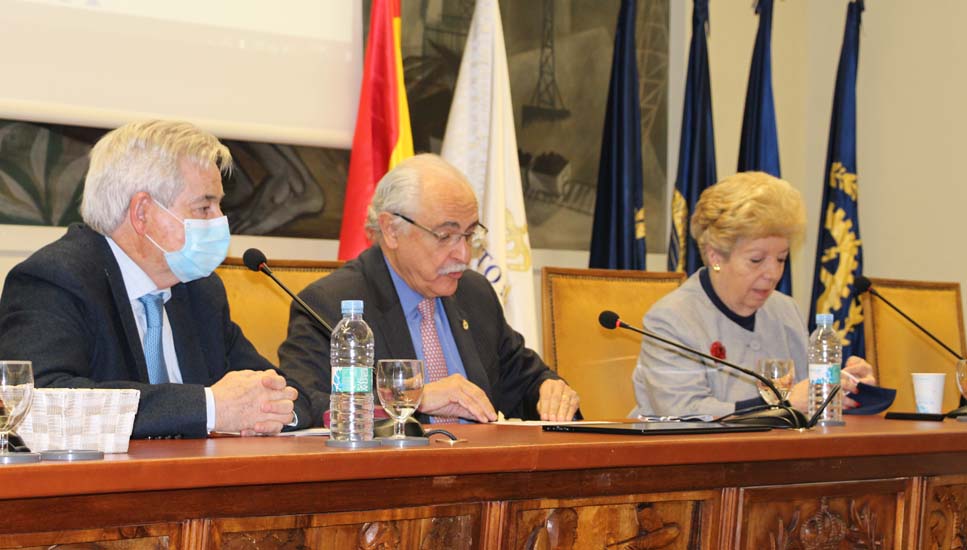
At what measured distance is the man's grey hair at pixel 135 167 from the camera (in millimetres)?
2391

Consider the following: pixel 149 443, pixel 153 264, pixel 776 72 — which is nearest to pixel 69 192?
pixel 153 264

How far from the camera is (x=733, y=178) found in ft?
11.6

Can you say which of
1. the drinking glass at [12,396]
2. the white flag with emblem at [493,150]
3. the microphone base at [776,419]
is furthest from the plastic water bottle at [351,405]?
the white flag with emblem at [493,150]

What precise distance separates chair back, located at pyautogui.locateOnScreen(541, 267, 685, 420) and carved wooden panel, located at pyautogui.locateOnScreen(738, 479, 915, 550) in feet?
3.73

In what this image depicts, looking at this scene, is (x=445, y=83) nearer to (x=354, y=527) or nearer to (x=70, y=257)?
(x=70, y=257)

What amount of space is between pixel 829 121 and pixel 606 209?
1584 mm

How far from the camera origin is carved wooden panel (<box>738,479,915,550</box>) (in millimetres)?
2172

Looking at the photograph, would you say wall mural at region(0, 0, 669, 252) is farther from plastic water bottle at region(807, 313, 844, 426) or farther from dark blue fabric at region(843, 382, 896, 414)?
plastic water bottle at region(807, 313, 844, 426)

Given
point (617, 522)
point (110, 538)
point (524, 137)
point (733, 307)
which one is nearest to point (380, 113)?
point (524, 137)

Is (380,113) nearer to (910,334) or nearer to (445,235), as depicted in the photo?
(445,235)

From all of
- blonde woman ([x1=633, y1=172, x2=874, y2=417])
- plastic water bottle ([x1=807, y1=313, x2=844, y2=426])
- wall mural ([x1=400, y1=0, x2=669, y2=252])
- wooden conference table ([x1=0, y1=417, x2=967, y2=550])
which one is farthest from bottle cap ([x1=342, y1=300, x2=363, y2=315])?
wall mural ([x1=400, y1=0, x2=669, y2=252])

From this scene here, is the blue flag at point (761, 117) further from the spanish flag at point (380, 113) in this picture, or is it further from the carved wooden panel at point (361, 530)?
the carved wooden panel at point (361, 530)

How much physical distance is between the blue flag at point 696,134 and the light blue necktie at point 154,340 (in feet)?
8.99

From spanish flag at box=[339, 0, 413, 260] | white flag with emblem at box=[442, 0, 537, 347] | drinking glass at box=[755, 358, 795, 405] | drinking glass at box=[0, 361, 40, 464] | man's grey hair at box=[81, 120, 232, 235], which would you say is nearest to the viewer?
drinking glass at box=[0, 361, 40, 464]
